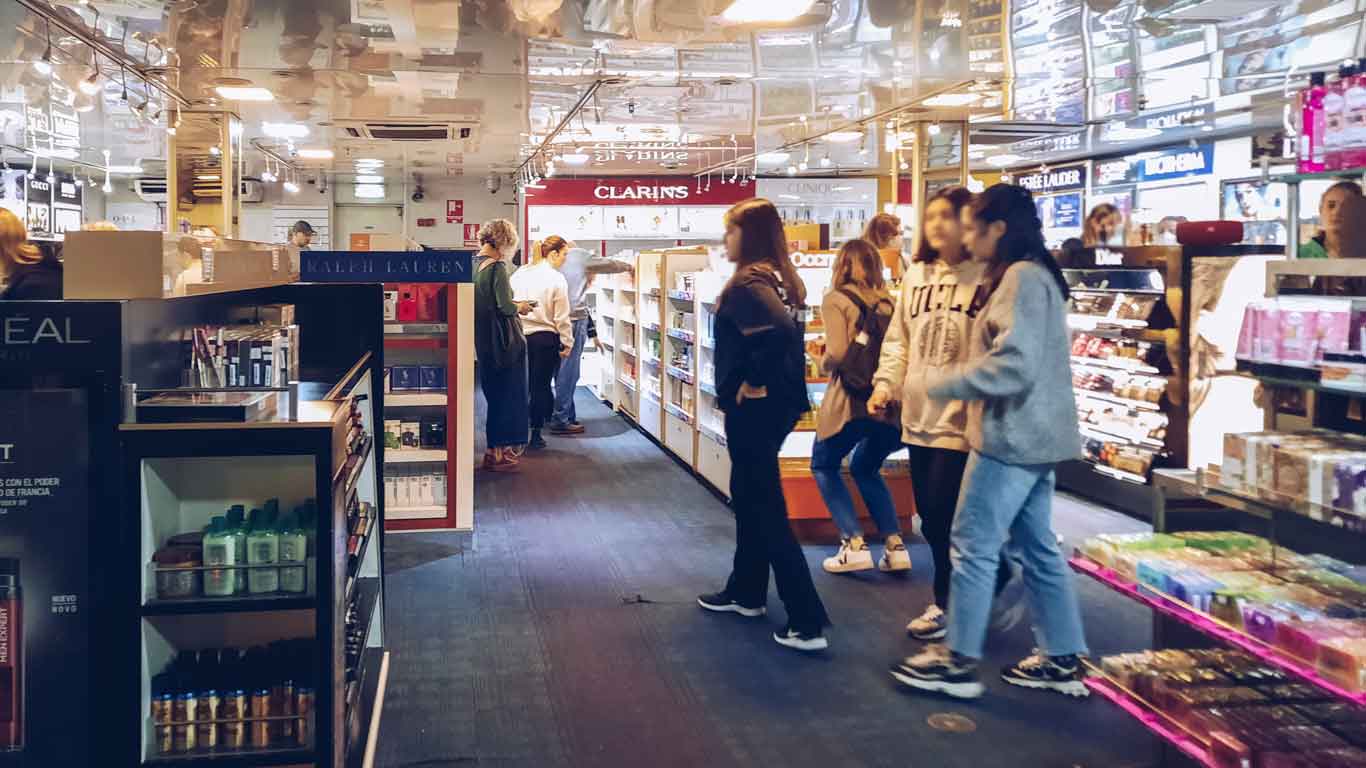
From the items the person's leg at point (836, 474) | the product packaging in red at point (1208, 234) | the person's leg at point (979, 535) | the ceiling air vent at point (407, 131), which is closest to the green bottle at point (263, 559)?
the person's leg at point (979, 535)

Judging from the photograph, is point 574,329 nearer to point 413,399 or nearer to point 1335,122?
point 413,399

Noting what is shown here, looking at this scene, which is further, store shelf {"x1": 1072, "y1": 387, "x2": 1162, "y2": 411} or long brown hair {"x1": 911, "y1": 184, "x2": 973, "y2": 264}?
store shelf {"x1": 1072, "y1": 387, "x2": 1162, "y2": 411}

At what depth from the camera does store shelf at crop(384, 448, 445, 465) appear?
625 centimetres

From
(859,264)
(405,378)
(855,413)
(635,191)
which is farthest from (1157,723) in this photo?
(635,191)

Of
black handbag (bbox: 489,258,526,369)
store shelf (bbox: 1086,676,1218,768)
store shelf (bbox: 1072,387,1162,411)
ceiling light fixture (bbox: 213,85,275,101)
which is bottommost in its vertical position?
store shelf (bbox: 1086,676,1218,768)

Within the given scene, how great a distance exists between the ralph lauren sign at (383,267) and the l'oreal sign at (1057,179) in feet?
32.5

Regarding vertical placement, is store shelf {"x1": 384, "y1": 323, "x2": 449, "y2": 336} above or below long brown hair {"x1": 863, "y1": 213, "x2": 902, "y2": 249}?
below

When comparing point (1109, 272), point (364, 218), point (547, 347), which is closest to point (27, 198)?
point (364, 218)

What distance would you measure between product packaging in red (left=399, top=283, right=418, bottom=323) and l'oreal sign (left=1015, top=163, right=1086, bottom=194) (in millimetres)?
10037

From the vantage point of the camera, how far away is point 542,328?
9.52 m

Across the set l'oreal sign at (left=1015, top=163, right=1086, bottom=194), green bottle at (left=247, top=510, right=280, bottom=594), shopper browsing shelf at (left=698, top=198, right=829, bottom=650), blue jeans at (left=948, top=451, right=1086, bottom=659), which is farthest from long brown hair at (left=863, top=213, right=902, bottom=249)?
l'oreal sign at (left=1015, top=163, right=1086, bottom=194)

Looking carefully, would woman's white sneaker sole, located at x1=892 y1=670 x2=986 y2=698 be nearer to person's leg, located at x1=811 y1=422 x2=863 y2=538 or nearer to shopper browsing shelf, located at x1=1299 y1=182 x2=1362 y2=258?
person's leg, located at x1=811 y1=422 x2=863 y2=538

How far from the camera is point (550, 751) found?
144 inches

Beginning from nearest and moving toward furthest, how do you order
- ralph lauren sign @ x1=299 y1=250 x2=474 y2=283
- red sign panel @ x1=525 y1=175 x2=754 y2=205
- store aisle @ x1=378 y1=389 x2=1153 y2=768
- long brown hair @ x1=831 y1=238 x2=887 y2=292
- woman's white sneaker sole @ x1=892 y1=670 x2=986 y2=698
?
store aisle @ x1=378 y1=389 x2=1153 y2=768 → woman's white sneaker sole @ x1=892 y1=670 x2=986 y2=698 → long brown hair @ x1=831 y1=238 x2=887 y2=292 → ralph lauren sign @ x1=299 y1=250 x2=474 y2=283 → red sign panel @ x1=525 y1=175 x2=754 y2=205
